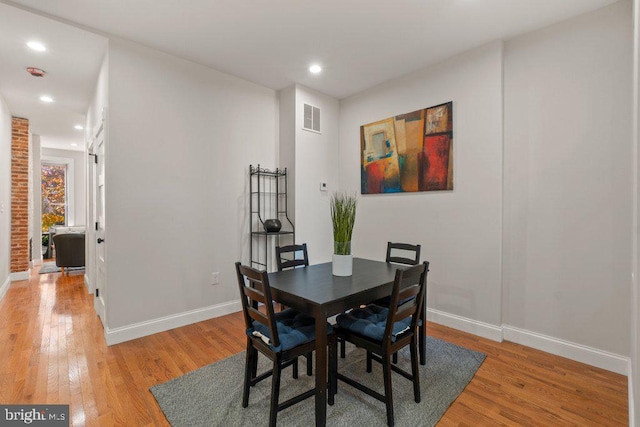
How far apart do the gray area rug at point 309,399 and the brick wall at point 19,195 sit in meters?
4.95

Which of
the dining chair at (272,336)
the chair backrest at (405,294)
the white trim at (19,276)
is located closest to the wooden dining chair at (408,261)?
the chair backrest at (405,294)

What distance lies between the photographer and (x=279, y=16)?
2508 mm

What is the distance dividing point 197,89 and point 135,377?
2.85 metres

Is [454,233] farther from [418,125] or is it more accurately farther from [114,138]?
[114,138]

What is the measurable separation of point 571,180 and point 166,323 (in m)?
4.04

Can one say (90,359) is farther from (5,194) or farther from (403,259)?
(5,194)

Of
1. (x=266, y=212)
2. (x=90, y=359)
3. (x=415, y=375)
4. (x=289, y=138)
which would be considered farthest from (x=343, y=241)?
(x=90, y=359)

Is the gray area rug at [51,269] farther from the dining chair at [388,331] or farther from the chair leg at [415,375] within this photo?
the chair leg at [415,375]

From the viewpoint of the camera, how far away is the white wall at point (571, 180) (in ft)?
7.61

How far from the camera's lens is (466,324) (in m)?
3.07

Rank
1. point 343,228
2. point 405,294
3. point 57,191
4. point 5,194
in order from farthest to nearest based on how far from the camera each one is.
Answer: point 57,191 < point 5,194 < point 343,228 < point 405,294

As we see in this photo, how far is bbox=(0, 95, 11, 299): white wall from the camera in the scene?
13.8 feet

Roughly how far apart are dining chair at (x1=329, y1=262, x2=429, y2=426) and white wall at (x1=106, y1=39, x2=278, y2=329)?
2.04m

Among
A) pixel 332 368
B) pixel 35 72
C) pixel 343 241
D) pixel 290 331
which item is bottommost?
pixel 332 368
